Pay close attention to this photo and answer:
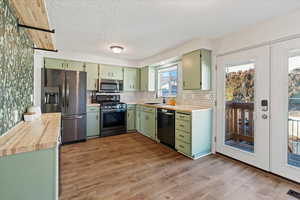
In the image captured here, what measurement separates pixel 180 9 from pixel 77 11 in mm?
1451

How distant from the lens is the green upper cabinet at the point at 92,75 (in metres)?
4.24

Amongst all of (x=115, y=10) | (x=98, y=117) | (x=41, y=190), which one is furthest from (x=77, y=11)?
(x=98, y=117)

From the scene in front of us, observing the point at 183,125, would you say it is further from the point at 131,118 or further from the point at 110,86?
the point at 110,86

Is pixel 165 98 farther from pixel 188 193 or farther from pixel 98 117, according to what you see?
pixel 188 193

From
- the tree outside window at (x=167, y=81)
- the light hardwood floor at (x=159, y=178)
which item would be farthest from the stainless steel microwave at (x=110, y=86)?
the light hardwood floor at (x=159, y=178)

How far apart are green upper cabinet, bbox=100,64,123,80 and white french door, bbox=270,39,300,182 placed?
384cm

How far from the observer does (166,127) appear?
3.44 m

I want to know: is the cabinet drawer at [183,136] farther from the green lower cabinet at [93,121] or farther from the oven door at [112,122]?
the green lower cabinet at [93,121]

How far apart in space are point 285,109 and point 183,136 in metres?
1.66

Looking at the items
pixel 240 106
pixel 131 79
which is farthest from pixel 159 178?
pixel 131 79

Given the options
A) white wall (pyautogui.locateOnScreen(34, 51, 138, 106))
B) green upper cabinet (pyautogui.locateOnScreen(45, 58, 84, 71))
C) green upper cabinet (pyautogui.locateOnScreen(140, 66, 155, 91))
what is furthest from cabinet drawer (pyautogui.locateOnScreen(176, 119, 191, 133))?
green upper cabinet (pyautogui.locateOnScreen(45, 58, 84, 71))

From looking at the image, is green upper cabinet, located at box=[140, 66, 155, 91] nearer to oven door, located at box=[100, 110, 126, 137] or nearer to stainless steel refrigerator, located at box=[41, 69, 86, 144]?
oven door, located at box=[100, 110, 126, 137]

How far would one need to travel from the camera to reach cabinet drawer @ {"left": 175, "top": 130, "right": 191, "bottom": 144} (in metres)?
2.84

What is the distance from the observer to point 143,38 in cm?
304
